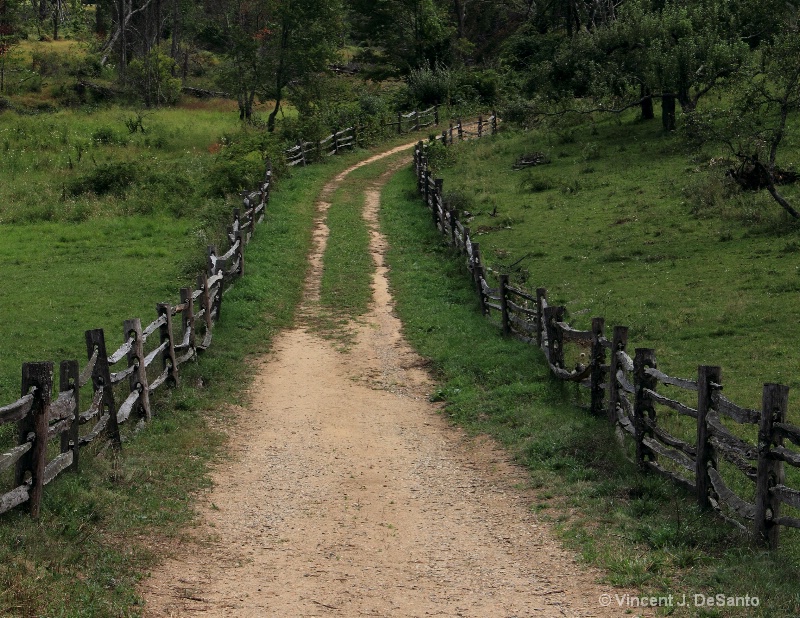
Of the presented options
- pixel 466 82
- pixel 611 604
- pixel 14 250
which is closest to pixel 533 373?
pixel 611 604

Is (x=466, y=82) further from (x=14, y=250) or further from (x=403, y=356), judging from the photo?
(x=403, y=356)

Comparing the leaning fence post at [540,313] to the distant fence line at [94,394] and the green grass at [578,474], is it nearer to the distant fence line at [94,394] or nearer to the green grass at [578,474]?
the green grass at [578,474]

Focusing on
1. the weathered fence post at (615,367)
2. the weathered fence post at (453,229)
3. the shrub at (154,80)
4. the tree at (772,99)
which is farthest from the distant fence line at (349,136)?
the weathered fence post at (615,367)

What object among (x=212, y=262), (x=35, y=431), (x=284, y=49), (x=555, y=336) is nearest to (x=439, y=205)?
(x=212, y=262)

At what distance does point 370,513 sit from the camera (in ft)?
33.0

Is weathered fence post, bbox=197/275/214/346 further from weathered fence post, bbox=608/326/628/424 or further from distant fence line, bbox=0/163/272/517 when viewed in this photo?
weathered fence post, bbox=608/326/628/424

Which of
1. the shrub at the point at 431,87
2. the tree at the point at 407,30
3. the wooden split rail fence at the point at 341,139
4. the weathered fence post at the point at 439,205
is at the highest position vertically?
the tree at the point at 407,30

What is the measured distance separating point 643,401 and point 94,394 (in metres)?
6.20

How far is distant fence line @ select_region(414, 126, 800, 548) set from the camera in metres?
8.11

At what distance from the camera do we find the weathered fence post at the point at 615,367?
1150cm

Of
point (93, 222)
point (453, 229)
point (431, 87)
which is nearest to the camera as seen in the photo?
point (453, 229)

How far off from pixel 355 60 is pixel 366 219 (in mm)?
43672

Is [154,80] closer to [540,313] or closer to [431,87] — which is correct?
[431,87]

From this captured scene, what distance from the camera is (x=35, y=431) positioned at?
8703 mm
